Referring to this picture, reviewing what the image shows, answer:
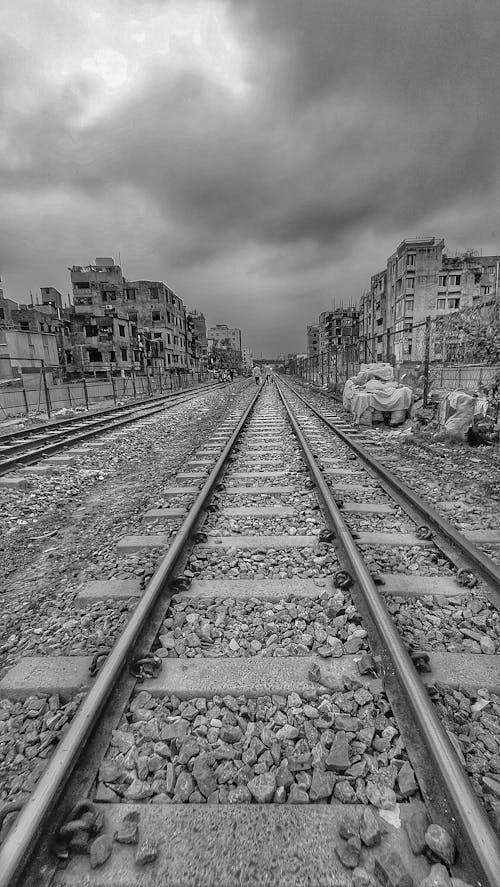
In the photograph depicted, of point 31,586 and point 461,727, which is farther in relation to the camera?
point 31,586

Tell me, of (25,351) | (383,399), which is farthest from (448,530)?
(25,351)

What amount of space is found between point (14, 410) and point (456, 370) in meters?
19.0

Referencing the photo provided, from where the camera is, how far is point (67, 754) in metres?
1.76

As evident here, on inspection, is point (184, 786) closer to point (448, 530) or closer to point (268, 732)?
point (268, 732)

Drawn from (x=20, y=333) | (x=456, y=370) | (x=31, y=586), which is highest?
(x=20, y=333)

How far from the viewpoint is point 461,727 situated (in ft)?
6.63

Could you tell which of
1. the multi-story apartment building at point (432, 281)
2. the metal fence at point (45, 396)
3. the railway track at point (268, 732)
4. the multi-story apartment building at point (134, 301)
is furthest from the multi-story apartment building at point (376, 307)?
the railway track at point (268, 732)

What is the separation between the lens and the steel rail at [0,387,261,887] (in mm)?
1375

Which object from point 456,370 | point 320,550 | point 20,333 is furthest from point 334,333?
point 320,550

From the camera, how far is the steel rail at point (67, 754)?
138 centimetres

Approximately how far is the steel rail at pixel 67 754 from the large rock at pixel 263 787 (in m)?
0.78

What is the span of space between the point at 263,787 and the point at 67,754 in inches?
33.7

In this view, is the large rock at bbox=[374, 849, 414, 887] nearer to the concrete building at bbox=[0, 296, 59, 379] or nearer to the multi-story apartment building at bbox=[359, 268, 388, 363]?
the concrete building at bbox=[0, 296, 59, 379]

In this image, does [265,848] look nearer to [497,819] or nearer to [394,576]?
[497,819]
